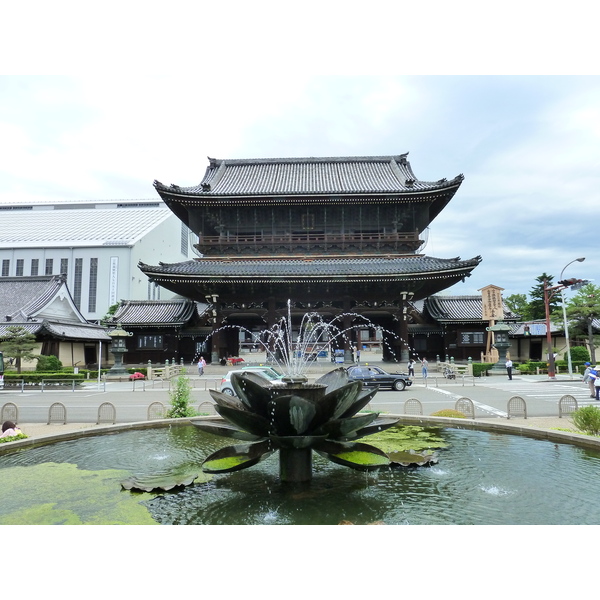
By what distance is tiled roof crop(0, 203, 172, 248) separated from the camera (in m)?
62.8

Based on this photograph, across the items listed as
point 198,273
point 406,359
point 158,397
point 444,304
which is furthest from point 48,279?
point 444,304

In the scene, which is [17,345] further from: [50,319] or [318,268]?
[318,268]

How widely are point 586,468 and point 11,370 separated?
108 ft

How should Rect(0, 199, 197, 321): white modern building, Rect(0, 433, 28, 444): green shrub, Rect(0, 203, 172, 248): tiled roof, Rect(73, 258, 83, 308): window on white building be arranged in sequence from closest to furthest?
Rect(0, 433, 28, 444): green shrub
Rect(73, 258, 83, 308): window on white building
Rect(0, 199, 197, 321): white modern building
Rect(0, 203, 172, 248): tiled roof

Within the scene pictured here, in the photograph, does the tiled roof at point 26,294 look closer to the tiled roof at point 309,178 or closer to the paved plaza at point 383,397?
the paved plaza at point 383,397

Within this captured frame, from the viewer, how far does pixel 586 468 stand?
21.4ft

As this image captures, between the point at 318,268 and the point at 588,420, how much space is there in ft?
75.6

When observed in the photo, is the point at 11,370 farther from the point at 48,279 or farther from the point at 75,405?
the point at 75,405

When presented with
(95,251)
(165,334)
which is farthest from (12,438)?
(95,251)

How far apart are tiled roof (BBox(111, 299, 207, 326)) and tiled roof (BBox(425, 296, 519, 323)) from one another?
19601 mm

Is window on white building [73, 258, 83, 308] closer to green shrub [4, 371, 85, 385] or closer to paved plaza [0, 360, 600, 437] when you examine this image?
green shrub [4, 371, 85, 385]

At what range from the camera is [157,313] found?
34.8 metres

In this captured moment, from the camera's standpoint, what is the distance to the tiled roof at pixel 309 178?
1276 inches

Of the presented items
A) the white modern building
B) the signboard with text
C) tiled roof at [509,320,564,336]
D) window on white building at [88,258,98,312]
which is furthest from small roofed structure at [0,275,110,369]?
tiled roof at [509,320,564,336]
